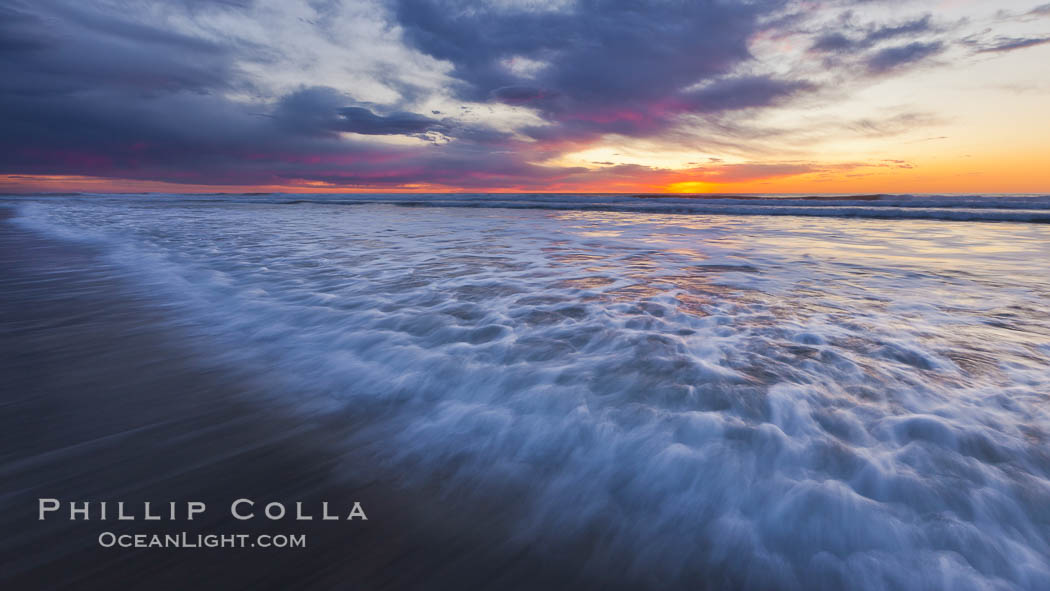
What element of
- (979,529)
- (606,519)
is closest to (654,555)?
(606,519)

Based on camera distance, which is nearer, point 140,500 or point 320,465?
point 140,500

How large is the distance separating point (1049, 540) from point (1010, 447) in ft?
1.89

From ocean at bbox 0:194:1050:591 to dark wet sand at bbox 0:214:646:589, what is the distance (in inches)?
0.6

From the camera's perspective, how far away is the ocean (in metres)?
1.50

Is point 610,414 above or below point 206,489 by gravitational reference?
above

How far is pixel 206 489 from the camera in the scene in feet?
5.80

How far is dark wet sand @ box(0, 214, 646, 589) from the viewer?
4.68ft

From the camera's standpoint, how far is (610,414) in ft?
7.27

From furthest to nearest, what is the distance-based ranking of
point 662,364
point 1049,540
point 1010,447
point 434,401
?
point 662,364, point 434,401, point 1010,447, point 1049,540

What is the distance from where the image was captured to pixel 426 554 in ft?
4.94

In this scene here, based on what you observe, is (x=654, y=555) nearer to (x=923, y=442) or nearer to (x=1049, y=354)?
(x=923, y=442)

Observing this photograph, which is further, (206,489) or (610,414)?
(610,414)

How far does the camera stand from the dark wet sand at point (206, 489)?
1428mm

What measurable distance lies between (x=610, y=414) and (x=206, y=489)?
5.90 feet
